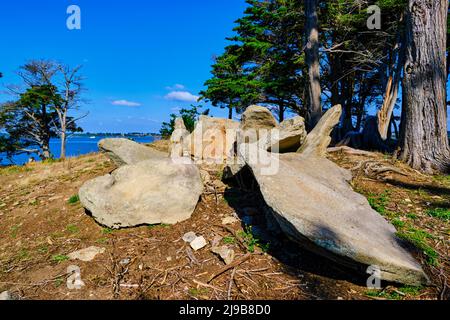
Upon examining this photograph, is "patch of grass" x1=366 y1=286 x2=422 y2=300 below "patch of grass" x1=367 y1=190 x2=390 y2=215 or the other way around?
below

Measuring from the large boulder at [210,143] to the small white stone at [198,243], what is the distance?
2924 mm

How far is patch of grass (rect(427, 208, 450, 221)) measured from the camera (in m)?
3.12

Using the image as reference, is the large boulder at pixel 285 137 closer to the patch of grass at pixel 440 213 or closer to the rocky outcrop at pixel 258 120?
the rocky outcrop at pixel 258 120

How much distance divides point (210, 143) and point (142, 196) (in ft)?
9.27

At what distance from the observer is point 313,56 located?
31.3ft

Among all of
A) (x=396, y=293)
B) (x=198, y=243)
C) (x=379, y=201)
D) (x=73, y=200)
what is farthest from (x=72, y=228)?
(x=379, y=201)

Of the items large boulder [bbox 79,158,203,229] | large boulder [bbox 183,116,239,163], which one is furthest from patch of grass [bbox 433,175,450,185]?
large boulder [bbox 79,158,203,229]

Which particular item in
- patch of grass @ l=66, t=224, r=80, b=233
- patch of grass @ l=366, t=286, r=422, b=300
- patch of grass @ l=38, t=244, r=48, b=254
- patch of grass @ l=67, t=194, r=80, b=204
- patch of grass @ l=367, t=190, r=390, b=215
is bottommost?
patch of grass @ l=38, t=244, r=48, b=254

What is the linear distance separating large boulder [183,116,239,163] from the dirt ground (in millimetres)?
1575

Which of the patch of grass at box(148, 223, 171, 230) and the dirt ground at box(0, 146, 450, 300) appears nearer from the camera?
the dirt ground at box(0, 146, 450, 300)

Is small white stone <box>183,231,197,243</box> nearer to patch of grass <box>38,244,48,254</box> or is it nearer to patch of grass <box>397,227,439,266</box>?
patch of grass <box>38,244,48,254</box>

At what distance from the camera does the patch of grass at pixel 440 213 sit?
3119 millimetres
